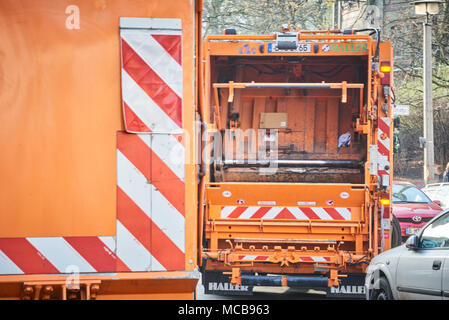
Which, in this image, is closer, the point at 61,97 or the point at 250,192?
the point at 61,97

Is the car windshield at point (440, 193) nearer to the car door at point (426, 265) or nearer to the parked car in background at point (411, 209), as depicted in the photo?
the parked car in background at point (411, 209)

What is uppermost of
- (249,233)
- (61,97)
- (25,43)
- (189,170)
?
(25,43)

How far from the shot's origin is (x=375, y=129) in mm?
8492

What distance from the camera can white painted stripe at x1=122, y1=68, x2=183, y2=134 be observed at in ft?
12.6

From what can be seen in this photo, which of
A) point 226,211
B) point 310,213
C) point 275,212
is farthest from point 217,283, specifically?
point 310,213

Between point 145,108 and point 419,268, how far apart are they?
320 cm

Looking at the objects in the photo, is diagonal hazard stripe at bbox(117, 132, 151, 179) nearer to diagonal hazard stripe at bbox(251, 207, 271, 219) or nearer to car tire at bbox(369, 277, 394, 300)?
car tire at bbox(369, 277, 394, 300)

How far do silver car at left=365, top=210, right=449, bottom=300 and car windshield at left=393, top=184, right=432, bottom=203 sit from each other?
714 centimetres

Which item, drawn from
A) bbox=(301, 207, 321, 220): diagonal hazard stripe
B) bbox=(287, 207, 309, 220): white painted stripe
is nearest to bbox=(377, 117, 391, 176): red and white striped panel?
bbox=(301, 207, 321, 220): diagonal hazard stripe

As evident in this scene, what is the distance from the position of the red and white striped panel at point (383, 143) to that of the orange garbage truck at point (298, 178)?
0.01m

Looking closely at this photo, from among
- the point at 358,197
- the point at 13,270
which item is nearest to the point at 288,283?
the point at 358,197
